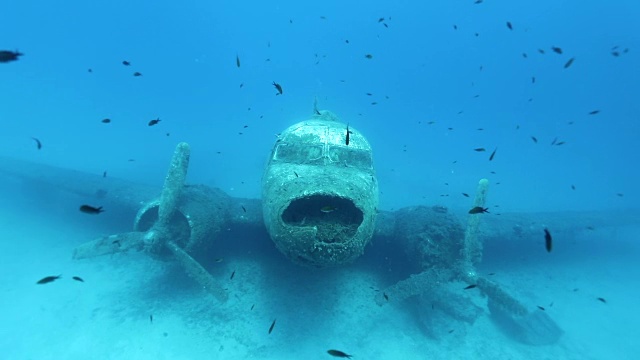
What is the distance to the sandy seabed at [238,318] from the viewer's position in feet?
29.1

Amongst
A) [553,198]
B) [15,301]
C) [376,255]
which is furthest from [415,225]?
[553,198]

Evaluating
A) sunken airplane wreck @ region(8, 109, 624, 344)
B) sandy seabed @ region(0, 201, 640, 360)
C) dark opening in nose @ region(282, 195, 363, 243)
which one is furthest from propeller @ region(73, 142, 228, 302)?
dark opening in nose @ region(282, 195, 363, 243)

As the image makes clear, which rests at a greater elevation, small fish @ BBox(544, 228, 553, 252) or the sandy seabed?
small fish @ BBox(544, 228, 553, 252)

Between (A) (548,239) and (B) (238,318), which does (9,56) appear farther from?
(B) (238,318)

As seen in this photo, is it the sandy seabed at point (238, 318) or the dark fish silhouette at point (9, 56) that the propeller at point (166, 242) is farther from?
the dark fish silhouette at point (9, 56)

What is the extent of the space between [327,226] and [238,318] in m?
4.59

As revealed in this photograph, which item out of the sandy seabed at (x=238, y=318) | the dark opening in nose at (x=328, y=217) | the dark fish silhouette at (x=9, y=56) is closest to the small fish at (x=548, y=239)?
the dark opening in nose at (x=328, y=217)

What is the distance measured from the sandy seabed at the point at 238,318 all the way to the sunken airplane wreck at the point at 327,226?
2.87 ft

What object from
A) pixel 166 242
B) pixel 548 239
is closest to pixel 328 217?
pixel 548 239

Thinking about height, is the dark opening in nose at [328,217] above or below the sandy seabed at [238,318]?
above

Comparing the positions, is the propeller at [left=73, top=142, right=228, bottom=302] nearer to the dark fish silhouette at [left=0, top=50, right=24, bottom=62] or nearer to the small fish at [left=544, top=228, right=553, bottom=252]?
the dark fish silhouette at [left=0, top=50, right=24, bottom=62]

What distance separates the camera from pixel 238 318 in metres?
9.65

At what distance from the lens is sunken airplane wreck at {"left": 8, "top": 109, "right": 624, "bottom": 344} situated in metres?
6.86

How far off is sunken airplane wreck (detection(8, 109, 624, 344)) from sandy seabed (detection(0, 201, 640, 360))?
34.4 inches
